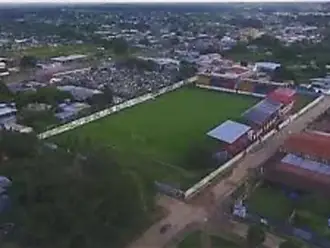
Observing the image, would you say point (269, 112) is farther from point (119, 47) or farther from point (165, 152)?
point (119, 47)

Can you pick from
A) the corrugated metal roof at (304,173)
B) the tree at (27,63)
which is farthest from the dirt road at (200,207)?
the tree at (27,63)

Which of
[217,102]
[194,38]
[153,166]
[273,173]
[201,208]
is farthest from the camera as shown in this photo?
[194,38]

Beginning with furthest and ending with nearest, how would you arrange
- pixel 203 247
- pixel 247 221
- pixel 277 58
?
1. pixel 277 58
2. pixel 247 221
3. pixel 203 247

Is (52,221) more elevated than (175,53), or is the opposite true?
(52,221)

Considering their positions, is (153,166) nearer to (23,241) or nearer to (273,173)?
(273,173)

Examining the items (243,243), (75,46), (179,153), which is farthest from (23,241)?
(75,46)

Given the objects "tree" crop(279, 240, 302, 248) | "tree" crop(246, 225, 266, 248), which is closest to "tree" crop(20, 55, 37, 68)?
"tree" crop(246, 225, 266, 248)

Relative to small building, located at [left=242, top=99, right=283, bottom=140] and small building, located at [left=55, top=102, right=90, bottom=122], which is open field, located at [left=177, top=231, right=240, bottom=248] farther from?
small building, located at [left=55, top=102, right=90, bottom=122]
